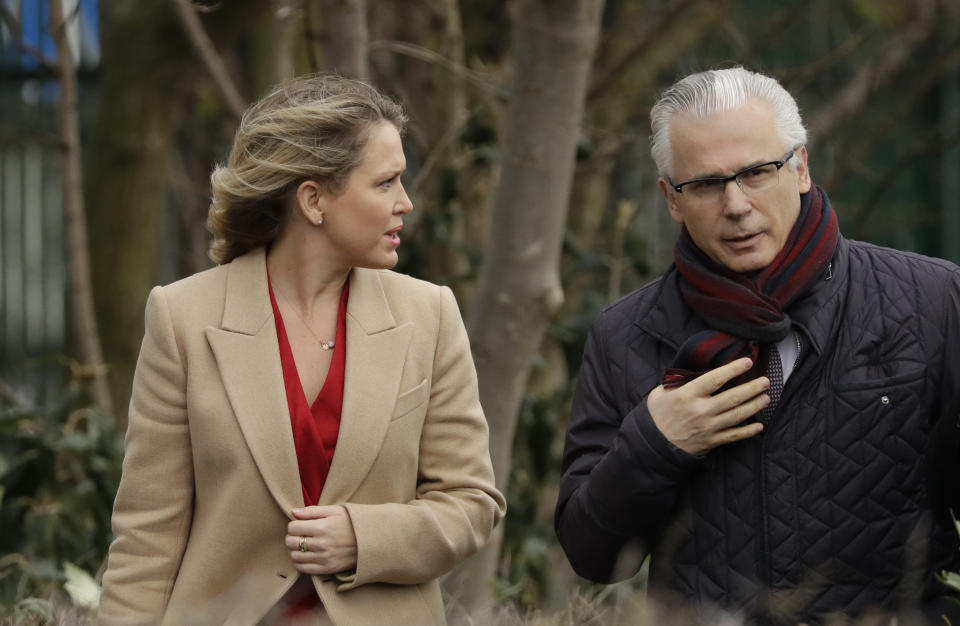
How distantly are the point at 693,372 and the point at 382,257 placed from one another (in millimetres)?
659

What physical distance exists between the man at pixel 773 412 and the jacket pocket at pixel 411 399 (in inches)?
14.6

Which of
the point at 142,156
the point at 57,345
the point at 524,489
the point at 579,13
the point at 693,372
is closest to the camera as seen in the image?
the point at 693,372

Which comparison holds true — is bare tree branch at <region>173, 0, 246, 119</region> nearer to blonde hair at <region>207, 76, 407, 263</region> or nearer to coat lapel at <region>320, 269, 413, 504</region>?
blonde hair at <region>207, 76, 407, 263</region>

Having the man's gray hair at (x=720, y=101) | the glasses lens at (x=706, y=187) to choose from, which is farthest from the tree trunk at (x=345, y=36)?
the glasses lens at (x=706, y=187)

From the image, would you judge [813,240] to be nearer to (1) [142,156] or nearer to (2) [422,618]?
(2) [422,618]

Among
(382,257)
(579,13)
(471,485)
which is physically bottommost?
(471,485)

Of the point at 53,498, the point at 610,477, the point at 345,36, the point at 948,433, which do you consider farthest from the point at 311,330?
the point at 53,498

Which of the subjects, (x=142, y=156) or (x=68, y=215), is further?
(x=142, y=156)

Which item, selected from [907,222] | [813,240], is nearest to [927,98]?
[907,222]

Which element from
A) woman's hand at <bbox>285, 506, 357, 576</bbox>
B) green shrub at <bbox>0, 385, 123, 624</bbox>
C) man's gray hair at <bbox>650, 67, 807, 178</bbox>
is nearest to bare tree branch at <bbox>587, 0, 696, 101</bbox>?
green shrub at <bbox>0, 385, 123, 624</bbox>

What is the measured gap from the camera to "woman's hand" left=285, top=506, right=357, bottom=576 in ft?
9.17

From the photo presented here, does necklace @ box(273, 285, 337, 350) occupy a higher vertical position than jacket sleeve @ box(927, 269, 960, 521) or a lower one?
higher

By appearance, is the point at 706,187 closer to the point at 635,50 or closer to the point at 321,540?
the point at 321,540

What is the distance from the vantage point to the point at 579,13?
163 inches
